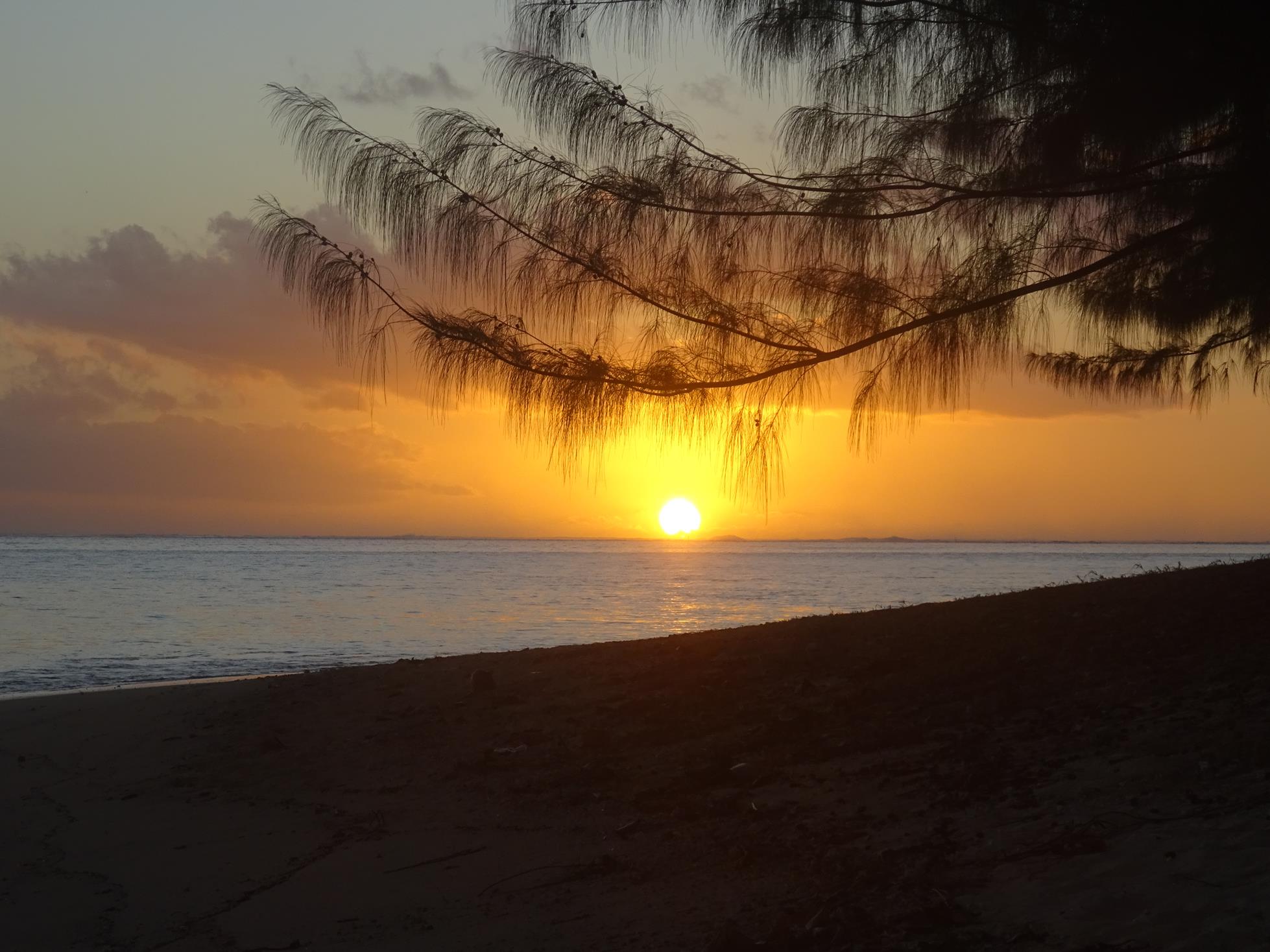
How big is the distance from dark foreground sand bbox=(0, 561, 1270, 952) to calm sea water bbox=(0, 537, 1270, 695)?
8.18 m

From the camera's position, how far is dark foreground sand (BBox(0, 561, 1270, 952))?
3.52m

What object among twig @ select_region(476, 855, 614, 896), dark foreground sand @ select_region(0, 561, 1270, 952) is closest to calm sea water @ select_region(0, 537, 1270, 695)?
dark foreground sand @ select_region(0, 561, 1270, 952)

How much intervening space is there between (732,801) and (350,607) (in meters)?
23.7

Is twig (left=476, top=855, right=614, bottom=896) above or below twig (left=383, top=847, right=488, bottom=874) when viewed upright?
above

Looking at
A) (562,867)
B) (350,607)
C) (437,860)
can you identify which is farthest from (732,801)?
(350,607)

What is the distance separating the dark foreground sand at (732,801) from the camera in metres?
3.52

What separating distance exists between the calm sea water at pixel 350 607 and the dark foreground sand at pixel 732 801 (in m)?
8.18

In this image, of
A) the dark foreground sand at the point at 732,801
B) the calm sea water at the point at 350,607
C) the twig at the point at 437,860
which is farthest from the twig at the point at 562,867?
the calm sea water at the point at 350,607

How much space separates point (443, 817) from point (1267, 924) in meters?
3.71

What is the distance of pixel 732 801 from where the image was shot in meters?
4.90

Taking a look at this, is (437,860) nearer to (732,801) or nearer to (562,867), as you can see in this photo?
(562,867)

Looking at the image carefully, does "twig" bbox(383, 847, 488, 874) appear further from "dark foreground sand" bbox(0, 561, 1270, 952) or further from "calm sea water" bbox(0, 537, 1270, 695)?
"calm sea water" bbox(0, 537, 1270, 695)

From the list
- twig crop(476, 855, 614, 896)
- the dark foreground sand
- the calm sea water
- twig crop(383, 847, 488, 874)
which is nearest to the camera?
the dark foreground sand

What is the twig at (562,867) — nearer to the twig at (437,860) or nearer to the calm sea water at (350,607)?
the twig at (437,860)
